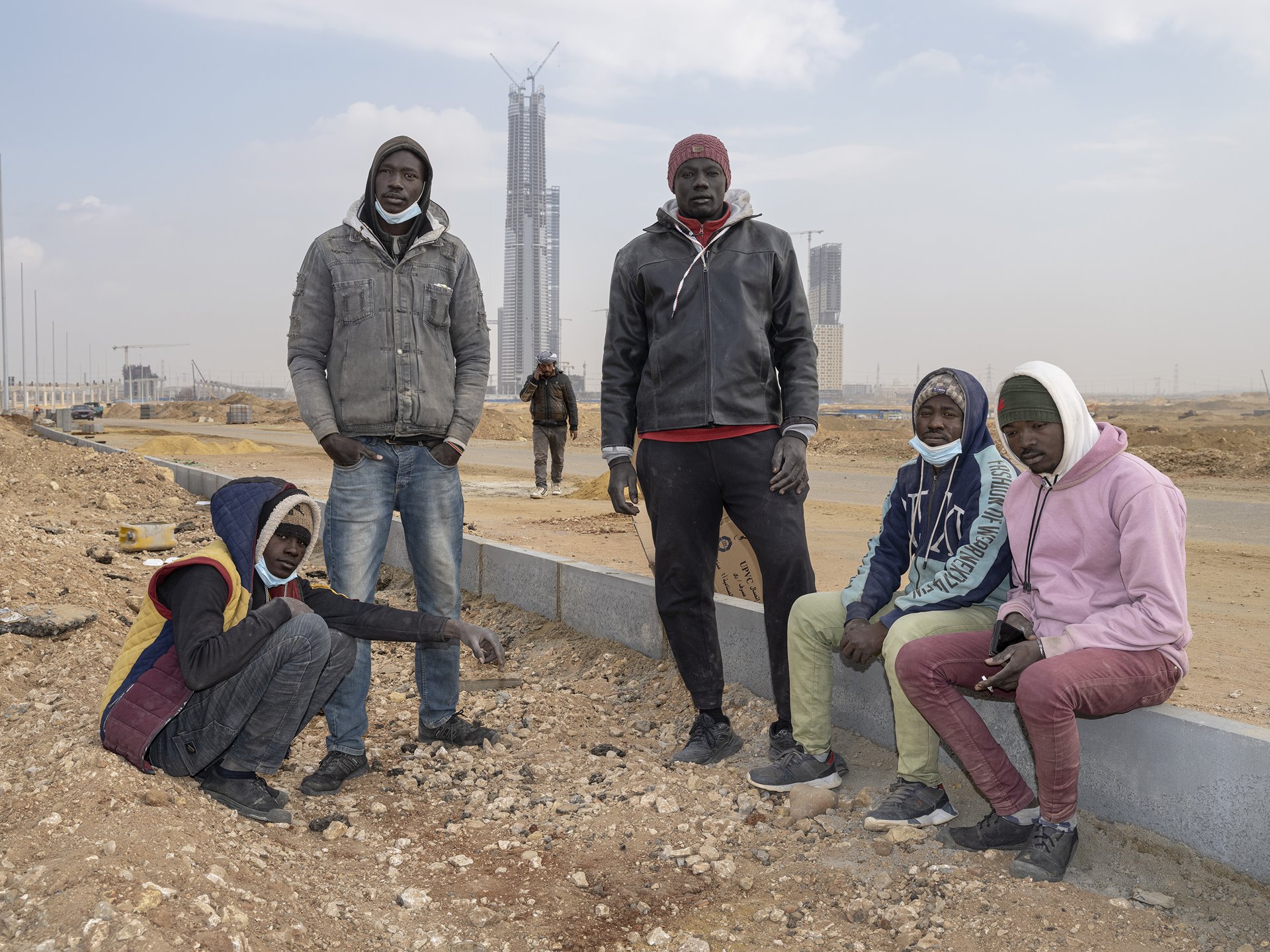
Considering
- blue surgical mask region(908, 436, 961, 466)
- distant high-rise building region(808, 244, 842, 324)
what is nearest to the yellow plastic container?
blue surgical mask region(908, 436, 961, 466)

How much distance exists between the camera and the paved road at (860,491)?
11000 millimetres

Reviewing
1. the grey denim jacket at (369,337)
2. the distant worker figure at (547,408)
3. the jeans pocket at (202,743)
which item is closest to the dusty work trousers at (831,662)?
the grey denim jacket at (369,337)

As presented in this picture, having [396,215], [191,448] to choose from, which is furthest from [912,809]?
[191,448]

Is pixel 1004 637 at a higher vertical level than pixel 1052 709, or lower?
higher

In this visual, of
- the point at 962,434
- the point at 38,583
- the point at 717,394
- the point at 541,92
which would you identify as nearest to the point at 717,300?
the point at 717,394

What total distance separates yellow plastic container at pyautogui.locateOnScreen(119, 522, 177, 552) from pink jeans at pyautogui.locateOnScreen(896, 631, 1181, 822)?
Answer: 26.1 feet

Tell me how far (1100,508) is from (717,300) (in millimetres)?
1528

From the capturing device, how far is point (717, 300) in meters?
3.90

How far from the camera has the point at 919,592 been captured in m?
3.70

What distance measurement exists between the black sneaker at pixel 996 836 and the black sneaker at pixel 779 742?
82cm

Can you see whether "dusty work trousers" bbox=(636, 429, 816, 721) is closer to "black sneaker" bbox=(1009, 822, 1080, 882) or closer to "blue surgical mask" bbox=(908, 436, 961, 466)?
"blue surgical mask" bbox=(908, 436, 961, 466)

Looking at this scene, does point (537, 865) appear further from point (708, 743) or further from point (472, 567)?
point (472, 567)

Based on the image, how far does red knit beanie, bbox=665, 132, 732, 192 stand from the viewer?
395 cm

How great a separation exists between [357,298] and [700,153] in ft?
4.61
